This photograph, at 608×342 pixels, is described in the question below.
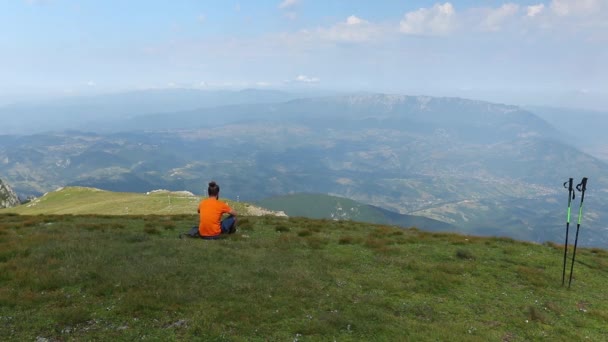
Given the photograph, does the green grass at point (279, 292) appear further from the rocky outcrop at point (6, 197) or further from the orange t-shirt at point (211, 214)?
the rocky outcrop at point (6, 197)

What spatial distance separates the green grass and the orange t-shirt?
46.9 inches

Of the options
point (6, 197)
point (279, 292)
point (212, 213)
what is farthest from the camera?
point (6, 197)

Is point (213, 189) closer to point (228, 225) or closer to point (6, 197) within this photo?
point (228, 225)

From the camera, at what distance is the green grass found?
1022cm

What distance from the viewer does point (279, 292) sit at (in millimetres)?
12852

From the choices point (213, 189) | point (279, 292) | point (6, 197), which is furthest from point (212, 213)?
point (6, 197)

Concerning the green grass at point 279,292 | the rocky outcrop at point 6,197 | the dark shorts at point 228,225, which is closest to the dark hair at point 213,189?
the dark shorts at point 228,225

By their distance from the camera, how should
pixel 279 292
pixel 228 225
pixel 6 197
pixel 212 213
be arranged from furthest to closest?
pixel 6 197 → pixel 228 225 → pixel 212 213 → pixel 279 292

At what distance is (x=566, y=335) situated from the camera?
11523 mm

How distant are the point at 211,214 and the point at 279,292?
808 centimetres

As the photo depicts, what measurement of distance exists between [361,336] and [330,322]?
1067mm

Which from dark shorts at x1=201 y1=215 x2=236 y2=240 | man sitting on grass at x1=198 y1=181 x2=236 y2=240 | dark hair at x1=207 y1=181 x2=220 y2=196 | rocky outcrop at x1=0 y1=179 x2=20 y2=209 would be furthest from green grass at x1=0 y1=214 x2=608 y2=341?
rocky outcrop at x1=0 y1=179 x2=20 y2=209

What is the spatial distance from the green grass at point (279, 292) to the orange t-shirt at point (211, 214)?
3.91ft

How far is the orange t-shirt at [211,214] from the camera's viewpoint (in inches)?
760
